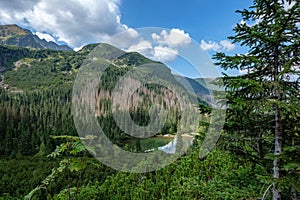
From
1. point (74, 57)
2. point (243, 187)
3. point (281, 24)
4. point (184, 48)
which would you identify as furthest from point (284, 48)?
point (74, 57)

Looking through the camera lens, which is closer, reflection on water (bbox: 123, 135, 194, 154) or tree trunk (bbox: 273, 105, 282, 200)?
tree trunk (bbox: 273, 105, 282, 200)

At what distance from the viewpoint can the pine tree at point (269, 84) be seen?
119 inches

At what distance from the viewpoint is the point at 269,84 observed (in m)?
3.07

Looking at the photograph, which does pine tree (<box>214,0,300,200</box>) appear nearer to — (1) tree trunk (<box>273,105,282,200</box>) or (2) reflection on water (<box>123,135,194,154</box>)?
(1) tree trunk (<box>273,105,282,200</box>)

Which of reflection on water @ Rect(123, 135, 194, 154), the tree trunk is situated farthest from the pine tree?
reflection on water @ Rect(123, 135, 194, 154)

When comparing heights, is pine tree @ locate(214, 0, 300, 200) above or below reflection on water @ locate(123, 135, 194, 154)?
above

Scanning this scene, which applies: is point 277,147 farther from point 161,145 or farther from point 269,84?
point 161,145

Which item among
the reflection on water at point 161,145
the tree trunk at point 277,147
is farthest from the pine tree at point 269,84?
the reflection on water at point 161,145

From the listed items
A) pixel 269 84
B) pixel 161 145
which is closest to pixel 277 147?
pixel 269 84

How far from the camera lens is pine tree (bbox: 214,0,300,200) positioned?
9.96 feet

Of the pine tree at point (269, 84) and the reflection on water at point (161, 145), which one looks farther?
the reflection on water at point (161, 145)

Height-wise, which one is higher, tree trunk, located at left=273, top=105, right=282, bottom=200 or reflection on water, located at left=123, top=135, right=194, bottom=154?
tree trunk, located at left=273, top=105, right=282, bottom=200

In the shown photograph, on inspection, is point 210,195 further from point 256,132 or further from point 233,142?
point 256,132

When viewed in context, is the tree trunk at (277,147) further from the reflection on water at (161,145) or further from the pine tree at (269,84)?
the reflection on water at (161,145)
